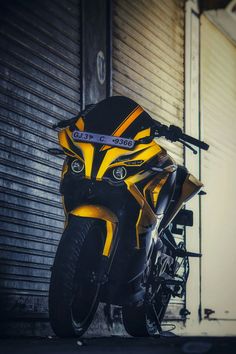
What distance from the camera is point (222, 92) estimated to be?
39.7 ft

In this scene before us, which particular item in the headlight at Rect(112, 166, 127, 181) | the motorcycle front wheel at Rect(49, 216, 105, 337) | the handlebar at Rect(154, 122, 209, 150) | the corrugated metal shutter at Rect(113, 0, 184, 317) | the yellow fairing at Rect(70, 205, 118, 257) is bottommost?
the motorcycle front wheel at Rect(49, 216, 105, 337)

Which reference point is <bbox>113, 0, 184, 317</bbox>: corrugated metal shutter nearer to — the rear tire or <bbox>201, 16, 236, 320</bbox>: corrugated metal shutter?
<bbox>201, 16, 236, 320</bbox>: corrugated metal shutter

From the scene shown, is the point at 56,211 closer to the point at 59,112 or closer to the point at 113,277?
the point at 59,112

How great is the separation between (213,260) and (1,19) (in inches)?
247

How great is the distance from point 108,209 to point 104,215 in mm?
116

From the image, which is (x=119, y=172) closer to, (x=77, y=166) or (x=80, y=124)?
(x=77, y=166)

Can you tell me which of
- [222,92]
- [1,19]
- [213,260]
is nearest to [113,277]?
[1,19]

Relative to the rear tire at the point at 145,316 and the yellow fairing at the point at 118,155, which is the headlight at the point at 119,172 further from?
the rear tire at the point at 145,316

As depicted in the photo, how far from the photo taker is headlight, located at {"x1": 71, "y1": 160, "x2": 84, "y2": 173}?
5.15 m

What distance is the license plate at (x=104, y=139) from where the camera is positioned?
5.06 meters

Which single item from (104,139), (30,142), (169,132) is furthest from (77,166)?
(30,142)

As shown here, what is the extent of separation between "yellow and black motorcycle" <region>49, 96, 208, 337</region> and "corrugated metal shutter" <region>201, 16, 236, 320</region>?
5686 millimetres

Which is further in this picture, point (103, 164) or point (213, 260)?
point (213, 260)

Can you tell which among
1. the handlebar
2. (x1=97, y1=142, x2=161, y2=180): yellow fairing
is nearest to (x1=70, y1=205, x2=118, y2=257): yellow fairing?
(x1=97, y1=142, x2=161, y2=180): yellow fairing
